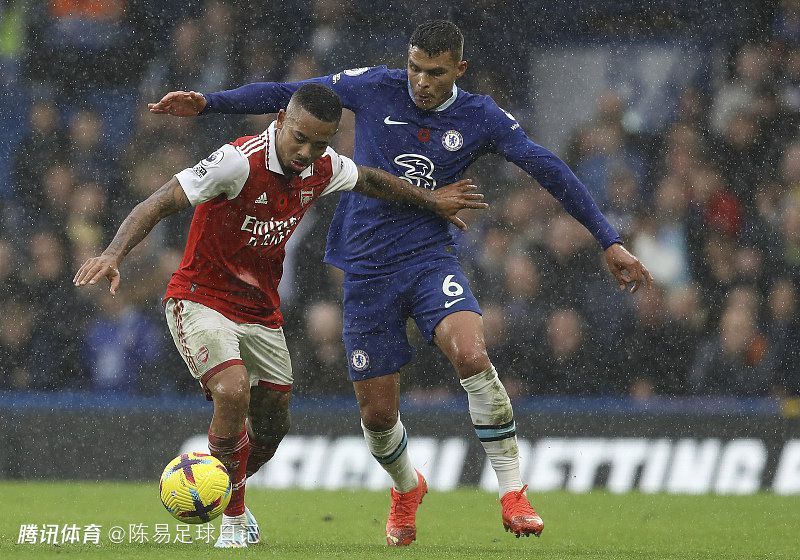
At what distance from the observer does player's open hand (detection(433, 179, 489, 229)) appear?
24.1 feet

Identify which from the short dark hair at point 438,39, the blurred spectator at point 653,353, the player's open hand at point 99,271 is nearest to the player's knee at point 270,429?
the player's open hand at point 99,271

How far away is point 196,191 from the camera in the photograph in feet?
21.8

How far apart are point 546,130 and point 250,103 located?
5.89 metres

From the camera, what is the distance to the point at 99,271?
611 centimetres

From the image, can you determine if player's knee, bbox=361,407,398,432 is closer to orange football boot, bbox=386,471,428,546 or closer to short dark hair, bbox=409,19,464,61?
orange football boot, bbox=386,471,428,546

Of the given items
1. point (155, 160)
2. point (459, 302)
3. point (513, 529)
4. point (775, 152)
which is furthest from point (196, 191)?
point (775, 152)

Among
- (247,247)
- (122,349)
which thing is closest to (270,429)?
(247,247)

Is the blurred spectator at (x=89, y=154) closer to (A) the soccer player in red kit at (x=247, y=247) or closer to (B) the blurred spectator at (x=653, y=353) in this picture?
(B) the blurred spectator at (x=653, y=353)

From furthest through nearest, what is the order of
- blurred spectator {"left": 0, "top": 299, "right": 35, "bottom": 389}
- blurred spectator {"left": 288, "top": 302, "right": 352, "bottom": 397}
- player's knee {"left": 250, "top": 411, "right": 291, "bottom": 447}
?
blurred spectator {"left": 0, "top": 299, "right": 35, "bottom": 389}, blurred spectator {"left": 288, "top": 302, "right": 352, "bottom": 397}, player's knee {"left": 250, "top": 411, "right": 291, "bottom": 447}

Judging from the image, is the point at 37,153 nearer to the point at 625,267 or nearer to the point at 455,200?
the point at 455,200

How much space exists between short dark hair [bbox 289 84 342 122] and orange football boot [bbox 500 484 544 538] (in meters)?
1.93

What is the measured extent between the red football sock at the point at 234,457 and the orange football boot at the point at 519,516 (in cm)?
126

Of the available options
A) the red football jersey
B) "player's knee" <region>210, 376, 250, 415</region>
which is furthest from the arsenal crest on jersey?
"player's knee" <region>210, 376, 250, 415</region>

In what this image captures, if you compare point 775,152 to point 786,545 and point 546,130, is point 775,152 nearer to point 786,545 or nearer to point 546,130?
point 546,130
